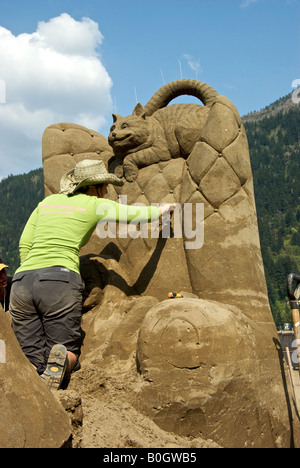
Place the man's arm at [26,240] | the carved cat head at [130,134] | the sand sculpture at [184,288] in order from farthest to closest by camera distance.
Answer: the carved cat head at [130,134]
the man's arm at [26,240]
the sand sculpture at [184,288]

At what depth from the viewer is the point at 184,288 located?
A: 4062 millimetres

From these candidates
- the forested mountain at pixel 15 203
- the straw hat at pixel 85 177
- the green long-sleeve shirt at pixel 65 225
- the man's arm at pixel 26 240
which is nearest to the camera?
the green long-sleeve shirt at pixel 65 225

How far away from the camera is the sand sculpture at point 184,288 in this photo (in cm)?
294

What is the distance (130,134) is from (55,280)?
1977mm

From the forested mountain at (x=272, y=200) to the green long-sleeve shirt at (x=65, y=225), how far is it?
141 feet

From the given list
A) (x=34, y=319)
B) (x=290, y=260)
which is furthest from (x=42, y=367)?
(x=290, y=260)

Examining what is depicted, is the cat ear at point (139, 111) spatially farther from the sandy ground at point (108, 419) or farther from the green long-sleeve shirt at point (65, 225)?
the sandy ground at point (108, 419)

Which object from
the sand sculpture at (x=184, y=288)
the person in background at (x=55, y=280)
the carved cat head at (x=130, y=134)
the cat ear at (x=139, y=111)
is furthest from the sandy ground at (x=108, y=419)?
the cat ear at (x=139, y=111)

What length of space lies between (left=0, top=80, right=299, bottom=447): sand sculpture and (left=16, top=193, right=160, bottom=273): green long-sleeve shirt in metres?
0.68

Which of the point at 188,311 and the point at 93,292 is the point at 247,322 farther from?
the point at 93,292

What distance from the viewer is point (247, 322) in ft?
11.3

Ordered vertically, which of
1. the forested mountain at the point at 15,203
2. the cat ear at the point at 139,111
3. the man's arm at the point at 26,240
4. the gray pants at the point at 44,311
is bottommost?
the gray pants at the point at 44,311

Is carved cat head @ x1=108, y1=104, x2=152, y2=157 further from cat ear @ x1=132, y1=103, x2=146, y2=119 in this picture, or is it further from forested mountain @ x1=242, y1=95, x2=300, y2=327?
forested mountain @ x1=242, y1=95, x2=300, y2=327

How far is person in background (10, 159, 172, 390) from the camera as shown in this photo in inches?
117
